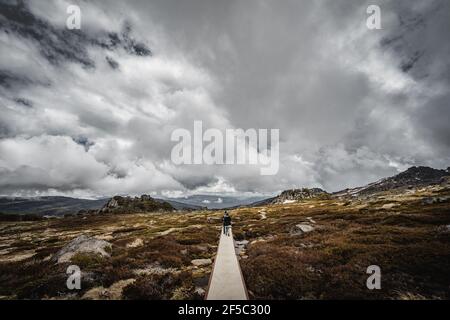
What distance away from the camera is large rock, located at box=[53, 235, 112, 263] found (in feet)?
64.8

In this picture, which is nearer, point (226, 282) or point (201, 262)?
point (226, 282)

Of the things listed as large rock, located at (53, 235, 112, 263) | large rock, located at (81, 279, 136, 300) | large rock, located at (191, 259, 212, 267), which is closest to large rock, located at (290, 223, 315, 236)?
large rock, located at (191, 259, 212, 267)

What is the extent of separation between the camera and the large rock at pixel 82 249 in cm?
1975

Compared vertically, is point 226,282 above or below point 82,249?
above

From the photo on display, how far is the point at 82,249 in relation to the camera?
20.4 metres

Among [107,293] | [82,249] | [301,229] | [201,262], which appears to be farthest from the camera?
[301,229]

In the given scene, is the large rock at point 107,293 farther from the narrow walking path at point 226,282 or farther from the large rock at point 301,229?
the large rock at point 301,229

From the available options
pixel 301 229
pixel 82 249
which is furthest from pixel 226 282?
pixel 301 229

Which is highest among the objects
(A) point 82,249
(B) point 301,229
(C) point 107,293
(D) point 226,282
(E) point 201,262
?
(B) point 301,229

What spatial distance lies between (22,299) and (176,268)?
9559 millimetres

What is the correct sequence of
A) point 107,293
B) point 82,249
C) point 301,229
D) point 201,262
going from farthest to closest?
1. point 301,229
2. point 82,249
3. point 201,262
4. point 107,293

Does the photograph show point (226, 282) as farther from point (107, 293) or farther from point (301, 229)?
point (301, 229)
